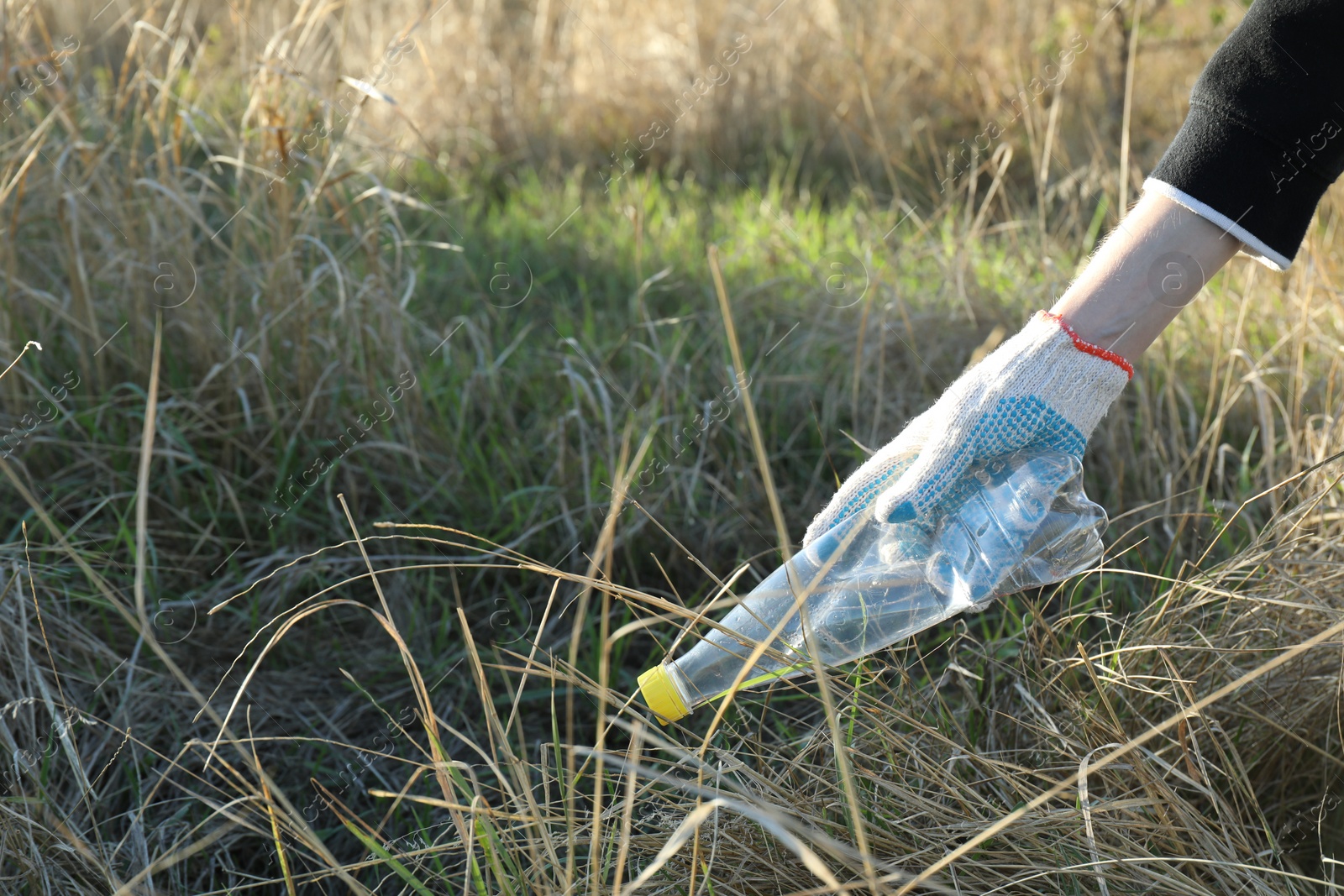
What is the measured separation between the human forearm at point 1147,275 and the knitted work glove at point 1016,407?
29 mm

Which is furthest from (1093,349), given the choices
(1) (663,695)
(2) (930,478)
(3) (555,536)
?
(3) (555,536)

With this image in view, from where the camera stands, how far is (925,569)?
1.35 meters

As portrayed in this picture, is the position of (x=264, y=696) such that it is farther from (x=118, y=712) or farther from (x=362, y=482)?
(x=362, y=482)

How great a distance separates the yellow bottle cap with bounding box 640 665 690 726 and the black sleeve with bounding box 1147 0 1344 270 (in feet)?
2.79

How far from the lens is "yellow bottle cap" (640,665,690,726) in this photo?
3.92 ft

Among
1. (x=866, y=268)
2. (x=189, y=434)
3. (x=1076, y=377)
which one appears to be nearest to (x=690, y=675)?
(x=1076, y=377)

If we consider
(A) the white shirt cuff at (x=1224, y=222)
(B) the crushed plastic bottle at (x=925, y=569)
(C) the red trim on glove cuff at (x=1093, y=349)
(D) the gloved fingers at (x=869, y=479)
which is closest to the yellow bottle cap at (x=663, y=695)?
(B) the crushed plastic bottle at (x=925, y=569)

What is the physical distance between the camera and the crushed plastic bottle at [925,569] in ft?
4.23

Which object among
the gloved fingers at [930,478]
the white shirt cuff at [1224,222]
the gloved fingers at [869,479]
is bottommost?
the gloved fingers at [869,479]

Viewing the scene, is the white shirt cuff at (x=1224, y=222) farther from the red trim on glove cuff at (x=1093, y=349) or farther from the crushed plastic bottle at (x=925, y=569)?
the crushed plastic bottle at (x=925, y=569)

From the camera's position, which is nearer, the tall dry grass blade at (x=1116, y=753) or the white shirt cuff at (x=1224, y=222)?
the tall dry grass blade at (x=1116, y=753)

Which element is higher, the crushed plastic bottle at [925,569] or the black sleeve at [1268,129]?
the black sleeve at [1268,129]

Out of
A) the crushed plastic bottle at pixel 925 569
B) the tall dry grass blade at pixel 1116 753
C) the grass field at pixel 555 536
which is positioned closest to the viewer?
the tall dry grass blade at pixel 1116 753

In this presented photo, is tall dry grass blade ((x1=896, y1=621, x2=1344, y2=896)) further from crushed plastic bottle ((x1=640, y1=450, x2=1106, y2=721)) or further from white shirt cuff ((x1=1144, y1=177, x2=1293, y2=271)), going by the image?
white shirt cuff ((x1=1144, y1=177, x2=1293, y2=271))
